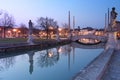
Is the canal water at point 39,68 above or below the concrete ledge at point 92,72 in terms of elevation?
below

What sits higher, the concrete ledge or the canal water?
the concrete ledge

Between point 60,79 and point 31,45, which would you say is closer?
point 60,79

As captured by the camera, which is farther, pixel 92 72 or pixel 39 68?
pixel 39 68

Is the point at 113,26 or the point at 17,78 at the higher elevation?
the point at 113,26

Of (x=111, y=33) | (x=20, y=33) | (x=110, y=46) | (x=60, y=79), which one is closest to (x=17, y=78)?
(x=60, y=79)

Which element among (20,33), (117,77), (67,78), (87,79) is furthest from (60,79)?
(20,33)

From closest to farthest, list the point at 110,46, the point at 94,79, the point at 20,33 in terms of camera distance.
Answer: the point at 94,79 → the point at 110,46 → the point at 20,33

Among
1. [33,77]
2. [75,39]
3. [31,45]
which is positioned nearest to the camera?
[33,77]

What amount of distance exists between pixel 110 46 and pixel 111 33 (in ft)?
9.54

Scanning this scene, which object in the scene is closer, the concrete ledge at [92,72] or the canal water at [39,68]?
the concrete ledge at [92,72]

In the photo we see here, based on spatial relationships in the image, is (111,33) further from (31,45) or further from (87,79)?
(87,79)

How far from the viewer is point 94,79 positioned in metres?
8.70

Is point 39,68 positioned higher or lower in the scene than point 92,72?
lower

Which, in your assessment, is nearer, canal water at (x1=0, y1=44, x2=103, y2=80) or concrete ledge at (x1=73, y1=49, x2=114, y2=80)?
concrete ledge at (x1=73, y1=49, x2=114, y2=80)
